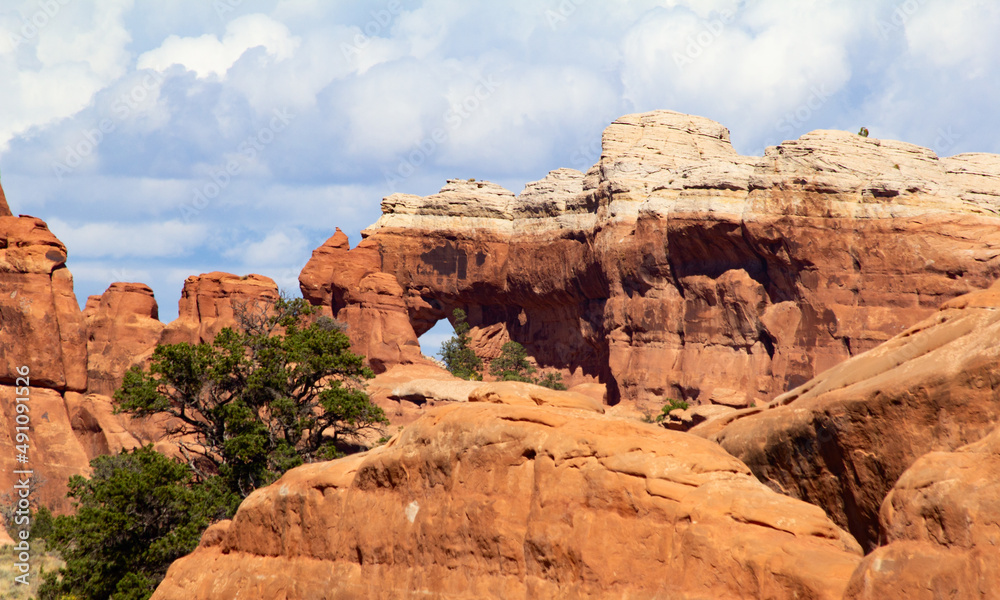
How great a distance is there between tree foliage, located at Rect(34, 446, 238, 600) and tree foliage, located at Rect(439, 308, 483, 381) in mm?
44266

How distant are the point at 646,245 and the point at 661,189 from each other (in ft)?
12.9

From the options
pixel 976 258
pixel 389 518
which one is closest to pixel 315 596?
pixel 389 518

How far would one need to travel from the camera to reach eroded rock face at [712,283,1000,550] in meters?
14.5

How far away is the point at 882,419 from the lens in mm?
15695

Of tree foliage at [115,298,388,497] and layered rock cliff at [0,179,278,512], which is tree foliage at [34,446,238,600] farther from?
layered rock cliff at [0,179,278,512]

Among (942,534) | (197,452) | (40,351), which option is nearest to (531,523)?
(942,534)

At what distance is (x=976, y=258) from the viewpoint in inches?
2093

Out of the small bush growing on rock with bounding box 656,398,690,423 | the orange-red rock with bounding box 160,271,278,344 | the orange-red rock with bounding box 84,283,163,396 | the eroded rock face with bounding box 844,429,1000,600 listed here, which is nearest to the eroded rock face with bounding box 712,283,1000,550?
the eroded rock face with bounding box 844,429,1000,600

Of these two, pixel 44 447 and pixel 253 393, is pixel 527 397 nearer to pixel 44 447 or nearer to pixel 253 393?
pixel 253 393

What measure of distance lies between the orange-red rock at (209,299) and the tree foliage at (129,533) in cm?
4745

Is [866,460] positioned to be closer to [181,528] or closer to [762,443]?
[762,443]

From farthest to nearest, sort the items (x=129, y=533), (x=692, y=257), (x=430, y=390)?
1. (x=692, y=257)
2. (x=430, y=390)
3. (x=129, y=533)

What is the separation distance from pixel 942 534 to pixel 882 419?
17.4 feet

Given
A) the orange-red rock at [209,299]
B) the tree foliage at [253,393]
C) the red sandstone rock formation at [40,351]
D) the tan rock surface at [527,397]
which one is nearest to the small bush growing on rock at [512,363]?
the orange-red rock at [209,299]
